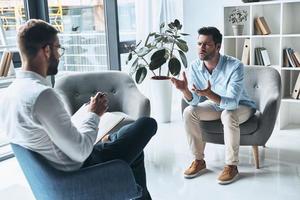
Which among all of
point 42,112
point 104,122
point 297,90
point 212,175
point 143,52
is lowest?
point 212,175

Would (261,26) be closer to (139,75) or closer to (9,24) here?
(139,75)

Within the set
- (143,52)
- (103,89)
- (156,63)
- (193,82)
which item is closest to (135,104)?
(103,89)

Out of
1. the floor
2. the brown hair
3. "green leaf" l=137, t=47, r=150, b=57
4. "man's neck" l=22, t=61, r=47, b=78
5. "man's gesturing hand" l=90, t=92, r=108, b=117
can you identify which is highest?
the brown hair

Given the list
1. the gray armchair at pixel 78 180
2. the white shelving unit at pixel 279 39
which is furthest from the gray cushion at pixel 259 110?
the gray armchair at pixel 78 180

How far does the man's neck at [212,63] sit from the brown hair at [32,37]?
1623 mm

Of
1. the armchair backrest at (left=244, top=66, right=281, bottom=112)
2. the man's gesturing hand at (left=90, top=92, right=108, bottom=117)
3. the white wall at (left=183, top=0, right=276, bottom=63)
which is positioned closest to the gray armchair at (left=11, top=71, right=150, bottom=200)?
the man's gesturing hand at (left=90, top=92, right=108, bottom=117)

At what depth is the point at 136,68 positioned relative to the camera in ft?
13.8

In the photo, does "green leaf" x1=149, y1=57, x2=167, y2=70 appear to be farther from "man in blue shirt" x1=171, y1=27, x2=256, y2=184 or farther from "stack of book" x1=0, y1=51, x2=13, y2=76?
"stack of book" x1=0, y1=51, x2=13, y2=76

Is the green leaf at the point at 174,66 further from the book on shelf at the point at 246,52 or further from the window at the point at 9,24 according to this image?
the window at the point at 9,24

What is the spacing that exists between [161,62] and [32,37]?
8.53 ft

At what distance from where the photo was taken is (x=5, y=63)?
124 inches

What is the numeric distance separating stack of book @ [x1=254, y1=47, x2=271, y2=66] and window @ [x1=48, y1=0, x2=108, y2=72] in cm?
191

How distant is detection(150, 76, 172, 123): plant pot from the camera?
433cm

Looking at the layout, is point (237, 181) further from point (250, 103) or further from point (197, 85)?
point (197, 85)
